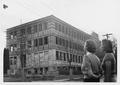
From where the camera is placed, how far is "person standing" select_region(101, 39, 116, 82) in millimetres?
2187

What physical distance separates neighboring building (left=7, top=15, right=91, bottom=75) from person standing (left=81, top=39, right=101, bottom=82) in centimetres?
6

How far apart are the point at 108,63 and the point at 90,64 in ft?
0.67

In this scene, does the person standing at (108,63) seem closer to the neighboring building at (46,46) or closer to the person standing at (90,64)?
the person standing at (90,64)

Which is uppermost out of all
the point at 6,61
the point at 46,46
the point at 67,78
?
the point at 46,46

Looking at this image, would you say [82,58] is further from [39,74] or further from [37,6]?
[37,6]

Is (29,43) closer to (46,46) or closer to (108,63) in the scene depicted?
(46,46)

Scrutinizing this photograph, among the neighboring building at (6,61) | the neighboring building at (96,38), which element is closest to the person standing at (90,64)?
the neighboring building at (96,38)

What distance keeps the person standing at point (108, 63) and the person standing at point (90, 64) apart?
71 mm

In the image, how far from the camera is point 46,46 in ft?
8.84

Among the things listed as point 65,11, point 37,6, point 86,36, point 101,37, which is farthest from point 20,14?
point 101,37

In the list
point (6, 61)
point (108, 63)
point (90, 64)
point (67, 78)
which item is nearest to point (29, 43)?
point (6, 61)

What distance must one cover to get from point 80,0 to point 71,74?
3.03 feet

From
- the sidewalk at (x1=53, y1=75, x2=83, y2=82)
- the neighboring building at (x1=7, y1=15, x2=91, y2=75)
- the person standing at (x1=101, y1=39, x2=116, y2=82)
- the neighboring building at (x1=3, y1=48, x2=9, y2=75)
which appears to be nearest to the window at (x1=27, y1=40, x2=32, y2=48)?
the neighboring building at (x1=7, y1=15, x2=91, y2=75)

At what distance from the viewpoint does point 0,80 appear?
300cm
